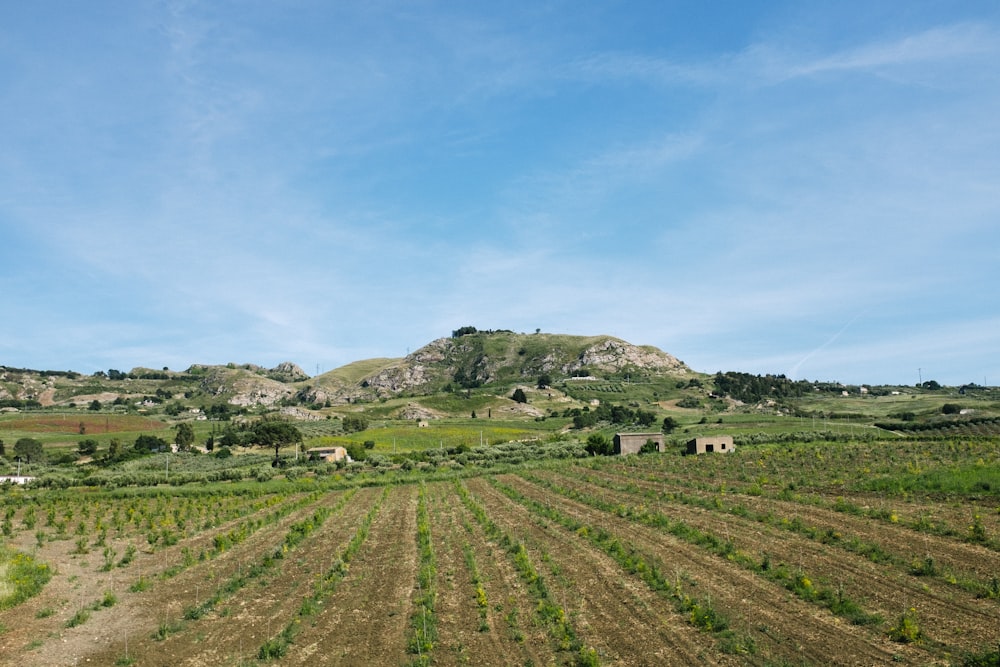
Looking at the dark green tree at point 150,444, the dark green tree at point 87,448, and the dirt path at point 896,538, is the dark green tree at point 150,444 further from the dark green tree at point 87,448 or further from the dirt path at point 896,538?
the dirt path at point 896,538

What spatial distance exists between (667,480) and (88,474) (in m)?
70.7

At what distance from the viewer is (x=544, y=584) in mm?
23141

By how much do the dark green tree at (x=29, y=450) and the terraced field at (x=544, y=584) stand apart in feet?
284

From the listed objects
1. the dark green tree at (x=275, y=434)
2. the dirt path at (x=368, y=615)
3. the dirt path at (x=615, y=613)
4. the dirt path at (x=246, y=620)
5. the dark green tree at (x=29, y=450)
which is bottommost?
the dirt path at (x=246, y=620)

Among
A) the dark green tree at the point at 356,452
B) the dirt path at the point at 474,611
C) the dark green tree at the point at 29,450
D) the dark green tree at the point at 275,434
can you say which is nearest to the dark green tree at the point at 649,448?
the dark green tree at the point at 356,452

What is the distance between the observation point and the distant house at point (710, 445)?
278 ft

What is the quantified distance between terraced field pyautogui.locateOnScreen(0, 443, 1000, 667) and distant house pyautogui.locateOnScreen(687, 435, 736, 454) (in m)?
37.9

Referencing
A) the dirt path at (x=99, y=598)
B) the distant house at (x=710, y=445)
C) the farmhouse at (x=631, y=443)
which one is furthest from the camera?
the farmhouse at (x=631, y=443)

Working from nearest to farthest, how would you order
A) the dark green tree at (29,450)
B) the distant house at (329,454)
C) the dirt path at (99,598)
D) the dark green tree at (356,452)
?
1. the dirt path at (99,598)
2. the dark green tree at (356,452)
3. the distant house at (329,454)
4. the dark green tree at (29,450)

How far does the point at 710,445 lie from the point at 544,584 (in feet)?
219

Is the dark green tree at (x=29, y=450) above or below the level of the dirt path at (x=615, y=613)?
above

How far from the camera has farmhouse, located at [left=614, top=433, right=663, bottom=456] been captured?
3664 inches

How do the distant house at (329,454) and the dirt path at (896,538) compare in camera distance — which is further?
the distant house at (329,454)

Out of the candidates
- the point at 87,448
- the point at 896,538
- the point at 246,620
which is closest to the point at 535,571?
the point at 246,620
